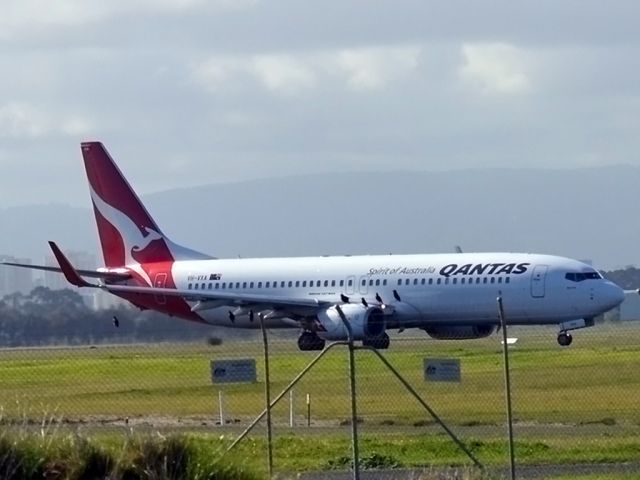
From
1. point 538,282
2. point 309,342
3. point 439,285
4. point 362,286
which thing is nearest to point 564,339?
point 538,282

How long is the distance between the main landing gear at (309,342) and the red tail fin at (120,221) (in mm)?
8109

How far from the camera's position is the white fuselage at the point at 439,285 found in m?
51.5

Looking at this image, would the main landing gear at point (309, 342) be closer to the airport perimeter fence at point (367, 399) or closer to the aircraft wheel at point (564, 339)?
the airport perimeter fence at point (367, 399)

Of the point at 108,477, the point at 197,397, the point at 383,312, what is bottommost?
the point at 108,477

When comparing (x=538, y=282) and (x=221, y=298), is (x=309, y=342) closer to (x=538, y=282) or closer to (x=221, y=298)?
(x=221, y=298)

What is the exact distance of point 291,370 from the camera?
4200 cm

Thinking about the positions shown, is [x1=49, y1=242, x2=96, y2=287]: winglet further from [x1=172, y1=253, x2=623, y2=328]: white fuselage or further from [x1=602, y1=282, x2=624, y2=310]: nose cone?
[x1=602, y1=282, x2=624, y2=310]: nose cone

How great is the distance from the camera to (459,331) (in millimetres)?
53312

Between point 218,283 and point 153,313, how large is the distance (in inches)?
129

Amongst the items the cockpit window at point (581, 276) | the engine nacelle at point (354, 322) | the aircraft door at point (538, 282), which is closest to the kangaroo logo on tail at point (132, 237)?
the engine nacelle at point (354, 322)

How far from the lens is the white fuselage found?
51.5 meters

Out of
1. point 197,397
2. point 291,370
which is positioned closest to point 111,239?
point 291,370

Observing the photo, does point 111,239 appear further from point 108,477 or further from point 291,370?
point 108,477

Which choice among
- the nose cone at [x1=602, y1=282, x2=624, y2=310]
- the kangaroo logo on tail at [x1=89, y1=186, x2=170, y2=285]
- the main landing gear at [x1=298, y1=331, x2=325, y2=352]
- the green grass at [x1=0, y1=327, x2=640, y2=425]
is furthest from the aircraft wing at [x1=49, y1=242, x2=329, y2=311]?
the nose cone at [x1=602, y1=282, x2=624, y2=310]
